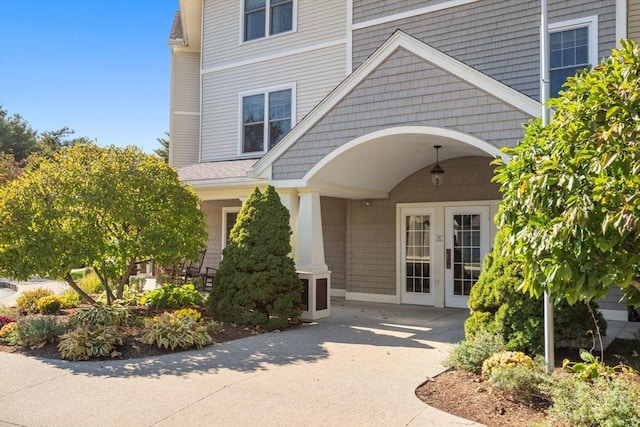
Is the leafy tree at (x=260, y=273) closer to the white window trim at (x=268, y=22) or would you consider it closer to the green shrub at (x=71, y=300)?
Answer: the green shrub at (x=71, y=300)

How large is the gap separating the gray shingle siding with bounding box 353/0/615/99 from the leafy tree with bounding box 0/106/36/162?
106 ft

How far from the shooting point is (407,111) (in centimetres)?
870

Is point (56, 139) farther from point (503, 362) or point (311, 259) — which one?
point (503, 362)

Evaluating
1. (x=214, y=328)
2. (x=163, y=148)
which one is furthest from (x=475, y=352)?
(x=163, y=148)

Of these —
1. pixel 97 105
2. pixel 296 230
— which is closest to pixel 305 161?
pixel 296 230

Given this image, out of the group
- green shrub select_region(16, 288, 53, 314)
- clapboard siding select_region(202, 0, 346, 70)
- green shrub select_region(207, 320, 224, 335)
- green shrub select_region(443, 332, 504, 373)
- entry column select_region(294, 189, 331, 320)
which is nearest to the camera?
green shrub select_region(443, 332, 504, 373)

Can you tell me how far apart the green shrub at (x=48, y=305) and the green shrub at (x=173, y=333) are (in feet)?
10.7

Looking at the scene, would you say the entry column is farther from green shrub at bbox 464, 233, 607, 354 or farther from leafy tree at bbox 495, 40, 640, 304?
leafy tree at bbox 495, 40, 640, 304

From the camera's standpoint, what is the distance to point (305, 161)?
9914 millimetres

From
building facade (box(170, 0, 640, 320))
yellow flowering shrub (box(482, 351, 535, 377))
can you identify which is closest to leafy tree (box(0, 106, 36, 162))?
building facade (box(170, 0, 640, 320))

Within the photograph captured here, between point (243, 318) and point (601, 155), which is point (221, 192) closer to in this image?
point (243, 318)

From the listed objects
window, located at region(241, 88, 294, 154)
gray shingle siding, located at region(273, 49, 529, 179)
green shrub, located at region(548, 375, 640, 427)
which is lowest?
green shrub, located at region(548, 375, 640, 427)

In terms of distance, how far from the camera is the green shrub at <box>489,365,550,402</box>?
5.16 metres

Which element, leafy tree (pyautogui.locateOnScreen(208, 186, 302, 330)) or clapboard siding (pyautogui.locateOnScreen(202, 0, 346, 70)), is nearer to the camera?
leafy tree (pyautogui.locateOnScreen(208, 186, 302, 330))
